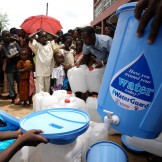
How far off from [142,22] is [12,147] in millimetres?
939

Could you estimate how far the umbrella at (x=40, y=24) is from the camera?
5.23 m

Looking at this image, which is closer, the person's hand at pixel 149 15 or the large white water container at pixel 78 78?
the person's hand at pixel 149 15

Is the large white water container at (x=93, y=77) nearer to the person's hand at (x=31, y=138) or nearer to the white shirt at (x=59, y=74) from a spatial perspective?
the white shirt at (x=59, y=74)

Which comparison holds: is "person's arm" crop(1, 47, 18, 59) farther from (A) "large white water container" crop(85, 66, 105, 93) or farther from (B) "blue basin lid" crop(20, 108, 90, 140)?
(B) "blue basin lid" crop(20, 108, 90, 140)

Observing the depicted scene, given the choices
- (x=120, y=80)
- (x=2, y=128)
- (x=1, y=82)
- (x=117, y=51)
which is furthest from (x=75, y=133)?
(x=1, y=82)

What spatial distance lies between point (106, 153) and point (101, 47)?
1.43m

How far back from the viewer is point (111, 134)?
277cm

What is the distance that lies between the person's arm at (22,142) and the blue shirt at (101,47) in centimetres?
154

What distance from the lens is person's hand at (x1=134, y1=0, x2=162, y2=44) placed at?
39.8 inches

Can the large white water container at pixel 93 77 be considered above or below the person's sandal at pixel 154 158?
above

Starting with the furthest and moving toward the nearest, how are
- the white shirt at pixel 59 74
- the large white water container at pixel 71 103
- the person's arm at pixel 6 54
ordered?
1. the person's arm at pixel 6 54
2. the white shirt at pixel 59 74
3. the large white water container at pixel 71 103

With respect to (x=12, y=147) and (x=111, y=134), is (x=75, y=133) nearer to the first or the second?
(x=12, y=147)

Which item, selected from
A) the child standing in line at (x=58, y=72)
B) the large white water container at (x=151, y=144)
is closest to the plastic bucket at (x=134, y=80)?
the large white water container at (x=151, y=144)

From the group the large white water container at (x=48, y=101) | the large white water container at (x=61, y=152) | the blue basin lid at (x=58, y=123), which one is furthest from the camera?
the large white water container at (x=48, y=101)
